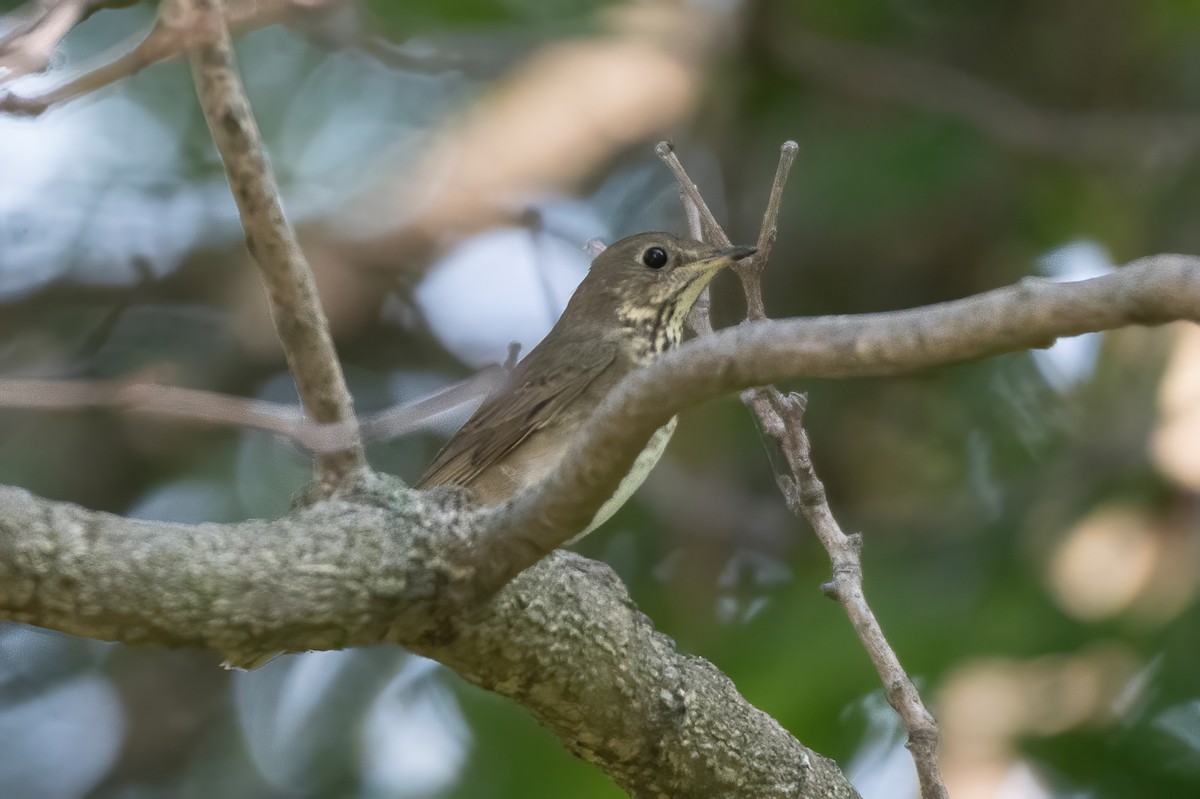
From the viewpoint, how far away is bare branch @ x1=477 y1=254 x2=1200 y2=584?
2449 mm

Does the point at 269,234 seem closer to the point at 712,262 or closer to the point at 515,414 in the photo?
the point at 515,414

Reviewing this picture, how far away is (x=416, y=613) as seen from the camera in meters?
3.50

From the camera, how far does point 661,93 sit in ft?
25.8

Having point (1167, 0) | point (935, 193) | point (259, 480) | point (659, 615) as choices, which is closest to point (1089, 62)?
point (1167, 0)

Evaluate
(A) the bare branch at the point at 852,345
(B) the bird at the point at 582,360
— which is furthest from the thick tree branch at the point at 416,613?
(B) the bird at the point at 582,360

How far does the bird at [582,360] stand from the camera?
5484mm

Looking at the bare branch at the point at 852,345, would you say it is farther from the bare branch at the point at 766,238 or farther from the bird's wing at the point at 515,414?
the bird's wing at the point at 515,414

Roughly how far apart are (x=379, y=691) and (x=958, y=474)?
3.10 metres

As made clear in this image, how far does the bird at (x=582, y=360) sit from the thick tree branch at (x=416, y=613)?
0.90 m

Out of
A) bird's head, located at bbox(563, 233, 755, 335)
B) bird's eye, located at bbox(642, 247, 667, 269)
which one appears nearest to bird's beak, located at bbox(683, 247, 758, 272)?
bird's head, located at bbox(563, 233, 755, 335)

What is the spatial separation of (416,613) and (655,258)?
2.72m

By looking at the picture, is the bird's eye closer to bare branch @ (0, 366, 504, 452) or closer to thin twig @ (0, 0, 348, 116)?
bare branch @ (0, 366, 504, 452)

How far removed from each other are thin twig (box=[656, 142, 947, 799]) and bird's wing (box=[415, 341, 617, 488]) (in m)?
1.23

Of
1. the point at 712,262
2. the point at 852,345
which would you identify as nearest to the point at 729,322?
the point at 712,262
